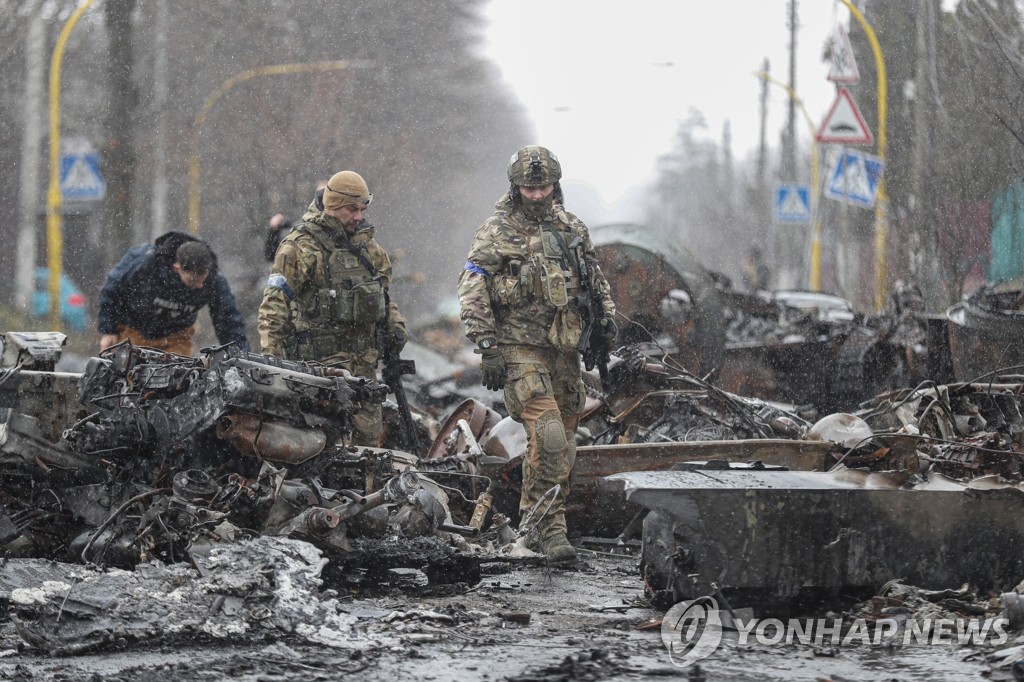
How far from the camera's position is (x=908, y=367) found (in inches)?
451

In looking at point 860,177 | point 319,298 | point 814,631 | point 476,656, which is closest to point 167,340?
point 319,298

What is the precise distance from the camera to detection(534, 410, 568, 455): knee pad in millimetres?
7070

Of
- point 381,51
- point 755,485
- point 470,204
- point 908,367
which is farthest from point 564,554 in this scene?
point 470,204

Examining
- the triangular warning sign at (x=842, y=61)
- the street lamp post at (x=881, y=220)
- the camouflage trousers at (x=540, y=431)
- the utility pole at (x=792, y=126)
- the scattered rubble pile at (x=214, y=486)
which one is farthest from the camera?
the utility pole at (x=792, y=126)

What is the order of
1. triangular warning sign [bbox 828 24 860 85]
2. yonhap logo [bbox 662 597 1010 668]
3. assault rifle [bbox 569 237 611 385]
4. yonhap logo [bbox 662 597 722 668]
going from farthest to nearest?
triangular warning sign [bbox 828 24 860 85], assault rifle [bbox 569 237 611 385], yonhap logo [bbox 662 597 1010 668], yonhap logo [bbox 662 597 722 668]

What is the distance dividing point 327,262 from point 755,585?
12.0 ft

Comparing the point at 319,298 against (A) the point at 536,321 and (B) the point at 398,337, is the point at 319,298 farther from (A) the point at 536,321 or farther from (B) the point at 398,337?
(A) the point at 536,321

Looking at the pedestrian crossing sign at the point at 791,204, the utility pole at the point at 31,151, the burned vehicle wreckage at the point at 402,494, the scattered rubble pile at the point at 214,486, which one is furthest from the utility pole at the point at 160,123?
the scattered rubble pile at the point at 214,486

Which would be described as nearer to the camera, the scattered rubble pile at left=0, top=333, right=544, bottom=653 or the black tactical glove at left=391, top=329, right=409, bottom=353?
the scattered rubble pile at left=0, top=333, right=544, bottom=653

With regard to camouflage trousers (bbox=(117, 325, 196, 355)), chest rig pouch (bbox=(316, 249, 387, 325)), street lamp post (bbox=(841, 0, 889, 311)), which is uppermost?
street lamp post (bbox=(841, 0, 889, 311))

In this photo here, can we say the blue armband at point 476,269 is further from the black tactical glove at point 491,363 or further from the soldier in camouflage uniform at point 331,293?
the soldier in camouflage uniform at point 331,293

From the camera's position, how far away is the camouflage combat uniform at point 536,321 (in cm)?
711

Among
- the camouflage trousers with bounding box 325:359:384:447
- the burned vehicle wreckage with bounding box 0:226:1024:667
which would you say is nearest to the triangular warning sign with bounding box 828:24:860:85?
the burned vehicle wreckage with bounding box 0:226:1024:667

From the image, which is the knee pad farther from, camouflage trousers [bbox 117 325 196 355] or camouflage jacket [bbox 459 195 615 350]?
camouflage trousers [bbox 117 325 196 355]
